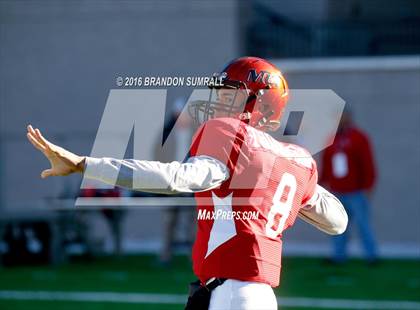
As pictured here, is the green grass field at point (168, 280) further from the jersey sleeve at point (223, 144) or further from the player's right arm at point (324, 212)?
the jersey sleeve at point (223, 144)

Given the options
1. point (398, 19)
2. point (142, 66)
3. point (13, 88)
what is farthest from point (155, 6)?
point (398, 19)

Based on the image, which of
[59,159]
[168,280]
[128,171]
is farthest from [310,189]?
[168,280]

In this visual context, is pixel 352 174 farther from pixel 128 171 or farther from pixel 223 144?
pixel 128 171

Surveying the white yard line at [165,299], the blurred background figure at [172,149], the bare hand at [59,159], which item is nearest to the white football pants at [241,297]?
the bare hand at [59,159]

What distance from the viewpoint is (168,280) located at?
9.13 meters

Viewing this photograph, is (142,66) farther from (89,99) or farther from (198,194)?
(198,194)

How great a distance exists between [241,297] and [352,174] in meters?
6.84

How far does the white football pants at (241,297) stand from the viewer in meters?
3.28

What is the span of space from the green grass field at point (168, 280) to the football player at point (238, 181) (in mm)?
4318

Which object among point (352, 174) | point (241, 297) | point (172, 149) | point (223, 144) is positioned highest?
point (223, 144)

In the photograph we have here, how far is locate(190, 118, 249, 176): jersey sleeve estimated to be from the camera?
3188mm

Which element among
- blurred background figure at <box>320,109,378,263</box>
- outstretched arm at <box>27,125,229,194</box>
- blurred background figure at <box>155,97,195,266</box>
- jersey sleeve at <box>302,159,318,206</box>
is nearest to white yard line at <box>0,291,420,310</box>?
blurred background figure at <box>155,97,195,266</box>

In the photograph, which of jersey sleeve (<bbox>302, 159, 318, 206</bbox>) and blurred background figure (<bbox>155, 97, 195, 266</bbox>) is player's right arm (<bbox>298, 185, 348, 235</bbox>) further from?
blurred background figure (<bbox>155, 97, 195, 266</bbox>)

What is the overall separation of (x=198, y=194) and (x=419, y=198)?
339 inches
